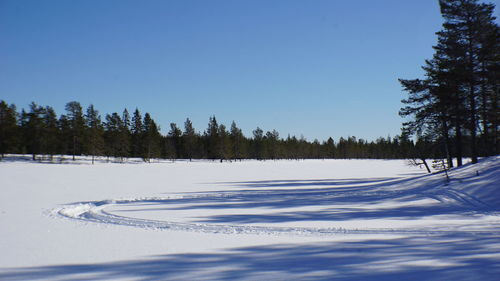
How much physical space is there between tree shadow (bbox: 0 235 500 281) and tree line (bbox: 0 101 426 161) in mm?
28829

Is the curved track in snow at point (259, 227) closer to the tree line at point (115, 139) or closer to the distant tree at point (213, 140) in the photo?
the tree line at point (115, 139)

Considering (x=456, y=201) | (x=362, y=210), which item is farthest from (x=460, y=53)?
(x=362, y=210)

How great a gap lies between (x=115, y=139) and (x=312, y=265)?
7911 centimetres

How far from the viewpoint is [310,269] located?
19.3ft

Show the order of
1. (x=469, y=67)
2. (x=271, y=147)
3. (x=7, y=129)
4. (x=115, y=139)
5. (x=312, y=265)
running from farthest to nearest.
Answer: (x=271, y=147) < (x=115, y=139) < (x=7, y=129) < (x=469, y=67) < (x=312, y=265)

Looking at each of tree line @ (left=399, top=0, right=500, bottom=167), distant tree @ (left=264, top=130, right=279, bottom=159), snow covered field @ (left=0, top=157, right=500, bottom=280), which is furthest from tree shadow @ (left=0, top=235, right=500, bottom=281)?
distant tree @ (left=264, top=130, right=279, bottom=159)

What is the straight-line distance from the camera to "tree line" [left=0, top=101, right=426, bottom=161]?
66.7 metres

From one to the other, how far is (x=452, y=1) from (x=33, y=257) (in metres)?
29.7

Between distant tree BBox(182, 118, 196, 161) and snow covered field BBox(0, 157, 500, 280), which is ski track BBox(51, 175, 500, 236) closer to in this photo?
snow covered field BBox(0, 157, 500, 280)

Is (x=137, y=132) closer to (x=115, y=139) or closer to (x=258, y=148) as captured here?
(x=115, y=139)

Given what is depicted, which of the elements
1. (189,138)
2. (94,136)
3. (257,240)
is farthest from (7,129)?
(257,240)

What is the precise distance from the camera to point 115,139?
77625 mm

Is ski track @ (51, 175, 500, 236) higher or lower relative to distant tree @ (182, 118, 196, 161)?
lower

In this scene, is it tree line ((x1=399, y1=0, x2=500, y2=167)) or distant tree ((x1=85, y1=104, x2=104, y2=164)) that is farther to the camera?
distant tree ((x1=85, y1=104, x2=104, y2=164))
